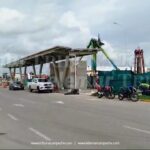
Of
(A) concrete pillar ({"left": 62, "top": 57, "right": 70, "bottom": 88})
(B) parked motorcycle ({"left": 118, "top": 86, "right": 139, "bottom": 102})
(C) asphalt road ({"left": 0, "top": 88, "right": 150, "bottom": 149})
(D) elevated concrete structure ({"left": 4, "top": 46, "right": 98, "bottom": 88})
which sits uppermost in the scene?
(D) elevated concrete structure ({"left": 4, "top": 46, "right": 98, "bottom": 88})

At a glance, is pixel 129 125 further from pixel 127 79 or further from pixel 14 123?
pixel 127 79

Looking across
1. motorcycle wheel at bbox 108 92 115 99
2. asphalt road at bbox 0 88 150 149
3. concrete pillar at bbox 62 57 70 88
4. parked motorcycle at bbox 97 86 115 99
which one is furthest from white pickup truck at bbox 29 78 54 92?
asphalt road at bbox 0 88 150 149

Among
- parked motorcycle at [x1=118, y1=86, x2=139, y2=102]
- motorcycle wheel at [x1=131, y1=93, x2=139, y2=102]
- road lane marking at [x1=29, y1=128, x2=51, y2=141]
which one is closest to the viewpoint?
road lane marking at [x1=29, y1=128, x2=51, y2=141]

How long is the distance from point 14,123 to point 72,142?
6.28 meters

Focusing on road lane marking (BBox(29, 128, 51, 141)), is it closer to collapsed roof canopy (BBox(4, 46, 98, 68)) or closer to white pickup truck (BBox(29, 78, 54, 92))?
white pickup truck (BBox(29, 78, 54, 92))

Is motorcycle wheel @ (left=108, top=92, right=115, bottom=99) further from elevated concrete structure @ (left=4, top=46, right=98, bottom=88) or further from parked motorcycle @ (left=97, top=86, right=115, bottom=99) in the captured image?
elevated concrete structure @ (left=4, top=46, right=98, bottom=88)

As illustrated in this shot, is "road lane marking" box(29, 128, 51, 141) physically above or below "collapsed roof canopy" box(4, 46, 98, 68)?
below

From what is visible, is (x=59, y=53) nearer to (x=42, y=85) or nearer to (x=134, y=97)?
(x=42, y=85)

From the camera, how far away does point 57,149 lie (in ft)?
38.7

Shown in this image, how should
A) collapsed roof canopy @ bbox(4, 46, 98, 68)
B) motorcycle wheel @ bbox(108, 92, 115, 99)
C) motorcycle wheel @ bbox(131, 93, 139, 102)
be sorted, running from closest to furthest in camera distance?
1. motorcycle wheel @ bbox(131, 93, 139, 102)
2. motorcycle wheel @ bbox(108, 92, 115, 99)
3. collapsed roof canopy @ bbox(4, 46, 98, 68)

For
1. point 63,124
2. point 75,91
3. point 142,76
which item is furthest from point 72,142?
point 75,91

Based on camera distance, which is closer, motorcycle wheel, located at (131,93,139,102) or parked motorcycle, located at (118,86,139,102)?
motorcycle wheel, located at (131,93,139,102)

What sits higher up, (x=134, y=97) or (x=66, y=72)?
(x=66, y=72)

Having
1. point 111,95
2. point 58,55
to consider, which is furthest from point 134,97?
point 58,55
